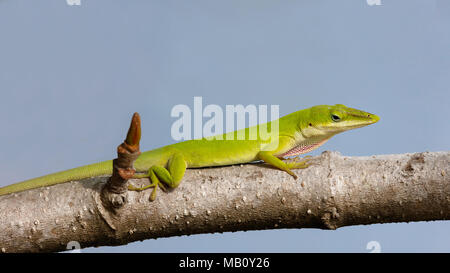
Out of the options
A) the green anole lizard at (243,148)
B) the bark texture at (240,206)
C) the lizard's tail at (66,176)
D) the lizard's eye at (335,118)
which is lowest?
the bark texture at (240,206)

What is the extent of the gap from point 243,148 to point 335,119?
2.67 feet

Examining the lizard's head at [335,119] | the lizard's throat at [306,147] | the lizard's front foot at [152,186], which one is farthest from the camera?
the lizard's throat at [306,147]

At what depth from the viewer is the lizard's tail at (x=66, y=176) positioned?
3076mm

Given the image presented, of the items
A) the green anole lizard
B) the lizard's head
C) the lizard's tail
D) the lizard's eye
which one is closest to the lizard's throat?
the green anole lizard

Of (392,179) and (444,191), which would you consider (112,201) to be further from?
(444,191)

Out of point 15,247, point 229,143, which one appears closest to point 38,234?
point 15,247

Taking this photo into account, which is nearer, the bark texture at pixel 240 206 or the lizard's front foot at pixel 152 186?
the bark texture at pixel 240 206

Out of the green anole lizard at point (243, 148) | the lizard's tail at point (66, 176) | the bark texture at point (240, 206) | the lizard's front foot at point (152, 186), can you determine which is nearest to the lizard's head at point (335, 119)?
the green anole lizard at point (243, 148)

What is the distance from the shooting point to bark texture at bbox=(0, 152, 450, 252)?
254cm

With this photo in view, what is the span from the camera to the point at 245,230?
2703mm

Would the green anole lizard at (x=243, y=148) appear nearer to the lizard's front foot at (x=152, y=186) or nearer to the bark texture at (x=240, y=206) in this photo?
the lizard's front foot at (x=152, y=186)

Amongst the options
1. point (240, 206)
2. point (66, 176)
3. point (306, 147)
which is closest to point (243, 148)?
point (306, 147)

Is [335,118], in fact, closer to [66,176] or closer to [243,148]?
[243,148]

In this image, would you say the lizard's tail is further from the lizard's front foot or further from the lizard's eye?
the lizard's eye
